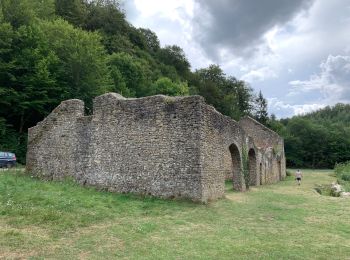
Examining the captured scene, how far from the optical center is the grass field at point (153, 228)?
740 centimetres

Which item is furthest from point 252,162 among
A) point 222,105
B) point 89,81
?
point 222,105

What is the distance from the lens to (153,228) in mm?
9406

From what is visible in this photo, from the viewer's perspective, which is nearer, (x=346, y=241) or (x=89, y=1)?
(x=346, y=241)

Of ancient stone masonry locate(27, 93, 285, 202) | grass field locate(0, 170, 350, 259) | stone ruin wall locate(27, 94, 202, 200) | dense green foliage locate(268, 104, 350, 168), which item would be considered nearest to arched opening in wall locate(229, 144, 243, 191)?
ancient stone masonry locate(27, 93, 285, 202)

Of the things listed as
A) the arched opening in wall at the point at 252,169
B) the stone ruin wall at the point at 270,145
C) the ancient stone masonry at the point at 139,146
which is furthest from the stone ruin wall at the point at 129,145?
the stone ruin wall at the point at 270,145

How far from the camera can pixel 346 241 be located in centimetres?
888

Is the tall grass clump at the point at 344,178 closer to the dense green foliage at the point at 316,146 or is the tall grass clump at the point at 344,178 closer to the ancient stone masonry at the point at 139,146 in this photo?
the ancient stone masonry at the point at 139,146

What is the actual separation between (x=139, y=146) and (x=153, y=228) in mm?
5320

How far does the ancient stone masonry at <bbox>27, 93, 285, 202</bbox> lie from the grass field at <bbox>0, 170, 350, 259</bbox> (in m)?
0.97

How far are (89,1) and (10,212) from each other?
5620 cm

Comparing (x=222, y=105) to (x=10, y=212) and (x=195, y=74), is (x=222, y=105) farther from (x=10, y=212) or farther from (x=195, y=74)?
(x=10, y=212)

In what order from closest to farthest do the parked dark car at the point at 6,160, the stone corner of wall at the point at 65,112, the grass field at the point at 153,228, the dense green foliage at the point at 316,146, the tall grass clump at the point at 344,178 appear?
1. the grass field at the point at 153,228
2. the stone corner of wall at the point at 65,112
3. the parked dark car at the point at 6,160
4. the tall grass clump at the point at 344,178
5. the dense green foliage at the point at 316,146

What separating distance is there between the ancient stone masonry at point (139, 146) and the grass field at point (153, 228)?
3.17 ft

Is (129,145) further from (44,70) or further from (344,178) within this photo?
(344,178)
